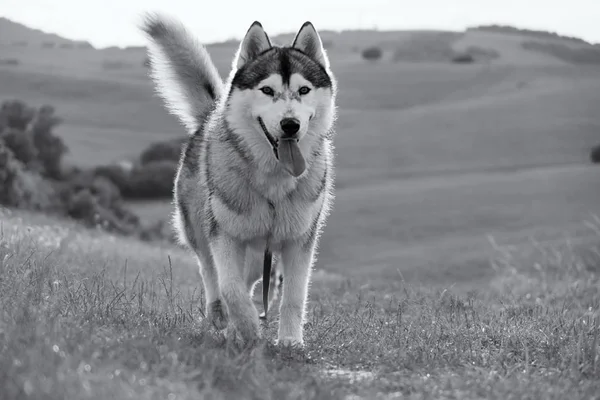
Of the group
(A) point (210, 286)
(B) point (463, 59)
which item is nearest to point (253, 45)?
(A) point (210, 286)

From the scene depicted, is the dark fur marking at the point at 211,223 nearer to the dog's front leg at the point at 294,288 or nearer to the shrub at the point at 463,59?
the dog's front leg at the point at 294,288

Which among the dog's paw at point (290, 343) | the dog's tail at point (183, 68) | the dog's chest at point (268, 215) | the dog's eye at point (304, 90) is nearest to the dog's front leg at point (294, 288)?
the dog's paw at point (290, 343)

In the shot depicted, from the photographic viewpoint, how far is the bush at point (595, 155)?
43.0 m

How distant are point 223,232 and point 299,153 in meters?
0.80

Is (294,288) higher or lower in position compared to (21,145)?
higher

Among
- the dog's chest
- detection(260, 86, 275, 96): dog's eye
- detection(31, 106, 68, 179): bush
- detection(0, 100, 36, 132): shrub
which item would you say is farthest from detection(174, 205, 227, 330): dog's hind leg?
detection(0, 100, 36, 132): shrub

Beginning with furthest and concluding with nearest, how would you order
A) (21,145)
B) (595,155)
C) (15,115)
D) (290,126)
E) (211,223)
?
1. (595,155)
2. (15,115)
3. (21,145)
4. (211,223)
5. (290,126)

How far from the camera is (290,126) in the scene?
5.64 meters

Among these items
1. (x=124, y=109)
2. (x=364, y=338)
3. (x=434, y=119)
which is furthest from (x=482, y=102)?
Result: (x=364, y=338)

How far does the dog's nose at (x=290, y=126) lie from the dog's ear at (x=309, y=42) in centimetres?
97

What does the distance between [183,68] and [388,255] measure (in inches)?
873

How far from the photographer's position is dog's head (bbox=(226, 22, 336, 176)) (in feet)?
18.7

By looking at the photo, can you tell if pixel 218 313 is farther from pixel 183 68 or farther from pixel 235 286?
pixel 183 68

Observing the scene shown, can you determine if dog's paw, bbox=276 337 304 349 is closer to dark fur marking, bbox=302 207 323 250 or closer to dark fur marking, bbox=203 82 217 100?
dark fur marking, bbox=302 207 323 250
